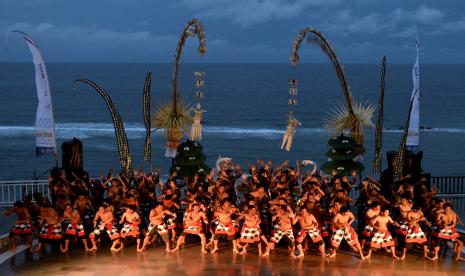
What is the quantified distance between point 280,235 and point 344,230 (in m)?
1.22

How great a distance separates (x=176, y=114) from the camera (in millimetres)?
15492

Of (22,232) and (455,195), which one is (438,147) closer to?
(455,195)

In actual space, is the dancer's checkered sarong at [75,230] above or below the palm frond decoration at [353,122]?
below

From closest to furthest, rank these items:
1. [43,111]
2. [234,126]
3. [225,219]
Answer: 1. [225,219]
2. [43,111]
3. [234,126]

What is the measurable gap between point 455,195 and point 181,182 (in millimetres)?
7270

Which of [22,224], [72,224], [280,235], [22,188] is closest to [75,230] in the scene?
[72,224]

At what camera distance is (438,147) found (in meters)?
49.7

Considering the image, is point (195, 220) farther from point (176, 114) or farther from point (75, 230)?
point (176, 114)

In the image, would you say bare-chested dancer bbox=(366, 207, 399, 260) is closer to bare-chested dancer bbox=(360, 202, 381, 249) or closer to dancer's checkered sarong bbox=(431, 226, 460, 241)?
bare-chested dancer bbox=(360, 202, 381, 249)

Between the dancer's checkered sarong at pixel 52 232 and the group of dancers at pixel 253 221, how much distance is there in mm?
19

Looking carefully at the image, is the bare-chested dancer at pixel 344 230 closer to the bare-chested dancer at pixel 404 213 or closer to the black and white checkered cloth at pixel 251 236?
the bare-chested dancer at pixel 404 213

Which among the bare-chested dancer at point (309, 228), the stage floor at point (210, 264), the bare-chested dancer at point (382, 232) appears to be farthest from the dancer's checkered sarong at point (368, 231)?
the bare-chested dancer at point (309, 228)

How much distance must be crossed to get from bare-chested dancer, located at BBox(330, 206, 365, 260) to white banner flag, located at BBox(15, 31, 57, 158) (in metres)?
7.44

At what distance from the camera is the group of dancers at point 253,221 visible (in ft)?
36.7
